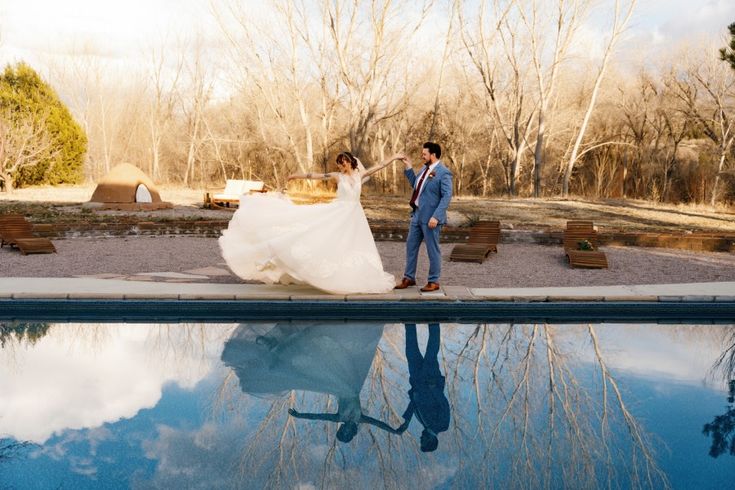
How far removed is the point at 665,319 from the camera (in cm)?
723

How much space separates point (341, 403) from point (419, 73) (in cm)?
2836

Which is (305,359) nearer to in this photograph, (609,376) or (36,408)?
(36,408)

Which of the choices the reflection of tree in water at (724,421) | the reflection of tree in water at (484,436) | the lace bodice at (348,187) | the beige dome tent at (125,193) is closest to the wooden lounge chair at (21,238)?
the lace bodice at (348,187)

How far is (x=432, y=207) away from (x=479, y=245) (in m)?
3.53

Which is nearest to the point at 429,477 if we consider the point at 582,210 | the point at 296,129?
the point at 582,210

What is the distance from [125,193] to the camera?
18969mm

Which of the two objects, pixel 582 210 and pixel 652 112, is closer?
pixel 582 210

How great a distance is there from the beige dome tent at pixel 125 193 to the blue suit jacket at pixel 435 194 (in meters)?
13.0

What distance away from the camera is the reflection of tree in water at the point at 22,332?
20.3 ft

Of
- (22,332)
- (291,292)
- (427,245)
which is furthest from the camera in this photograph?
(427,245)

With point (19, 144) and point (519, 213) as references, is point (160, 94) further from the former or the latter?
point (519, 213)

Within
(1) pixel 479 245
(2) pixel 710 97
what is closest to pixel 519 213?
(1) pixel 479 245

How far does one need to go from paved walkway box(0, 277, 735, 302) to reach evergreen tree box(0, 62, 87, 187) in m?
22.9

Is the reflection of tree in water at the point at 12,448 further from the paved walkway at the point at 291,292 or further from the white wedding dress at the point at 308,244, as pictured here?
the white wedding dress at the point at 308,244
